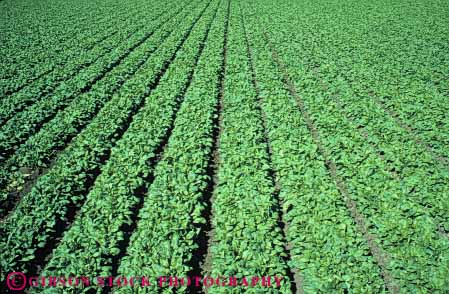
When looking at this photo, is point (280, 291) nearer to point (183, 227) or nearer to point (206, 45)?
point (183, 227)

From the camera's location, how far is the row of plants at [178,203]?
5535 mm

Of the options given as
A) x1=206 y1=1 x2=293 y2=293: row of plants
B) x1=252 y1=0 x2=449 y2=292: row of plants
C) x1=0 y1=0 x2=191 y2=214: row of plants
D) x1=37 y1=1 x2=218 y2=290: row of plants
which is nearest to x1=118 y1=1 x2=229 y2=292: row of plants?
x1=37 y1=1 x2=218 y2=290: row of plants

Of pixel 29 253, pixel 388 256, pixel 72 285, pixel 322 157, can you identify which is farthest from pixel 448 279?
pixel 29 253

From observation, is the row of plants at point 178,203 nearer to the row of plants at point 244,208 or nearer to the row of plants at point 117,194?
the row of plants at point 117,194

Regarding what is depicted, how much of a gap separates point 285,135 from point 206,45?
1180 cm

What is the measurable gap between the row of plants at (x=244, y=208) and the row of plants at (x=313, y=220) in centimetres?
35

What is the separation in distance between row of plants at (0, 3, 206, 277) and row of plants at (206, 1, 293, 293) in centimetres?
329

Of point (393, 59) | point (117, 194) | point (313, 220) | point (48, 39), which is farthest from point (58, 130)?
point (393, 59)

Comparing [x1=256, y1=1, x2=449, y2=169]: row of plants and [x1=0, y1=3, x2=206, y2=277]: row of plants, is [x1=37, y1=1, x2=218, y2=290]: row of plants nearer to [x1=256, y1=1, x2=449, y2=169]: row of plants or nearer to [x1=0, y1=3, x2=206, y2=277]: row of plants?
[x1=0, y1=3, x2=206, y2=277]: row of plants

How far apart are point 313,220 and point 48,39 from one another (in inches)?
803

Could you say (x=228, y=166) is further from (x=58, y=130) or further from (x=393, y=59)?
(x=393, y=59)

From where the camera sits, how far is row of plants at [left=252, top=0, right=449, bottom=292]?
555 centimetres

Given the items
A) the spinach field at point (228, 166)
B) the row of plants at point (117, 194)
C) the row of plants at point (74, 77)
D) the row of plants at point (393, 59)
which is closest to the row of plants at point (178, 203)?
the spinach field at point (228, 166)

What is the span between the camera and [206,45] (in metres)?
19.2
